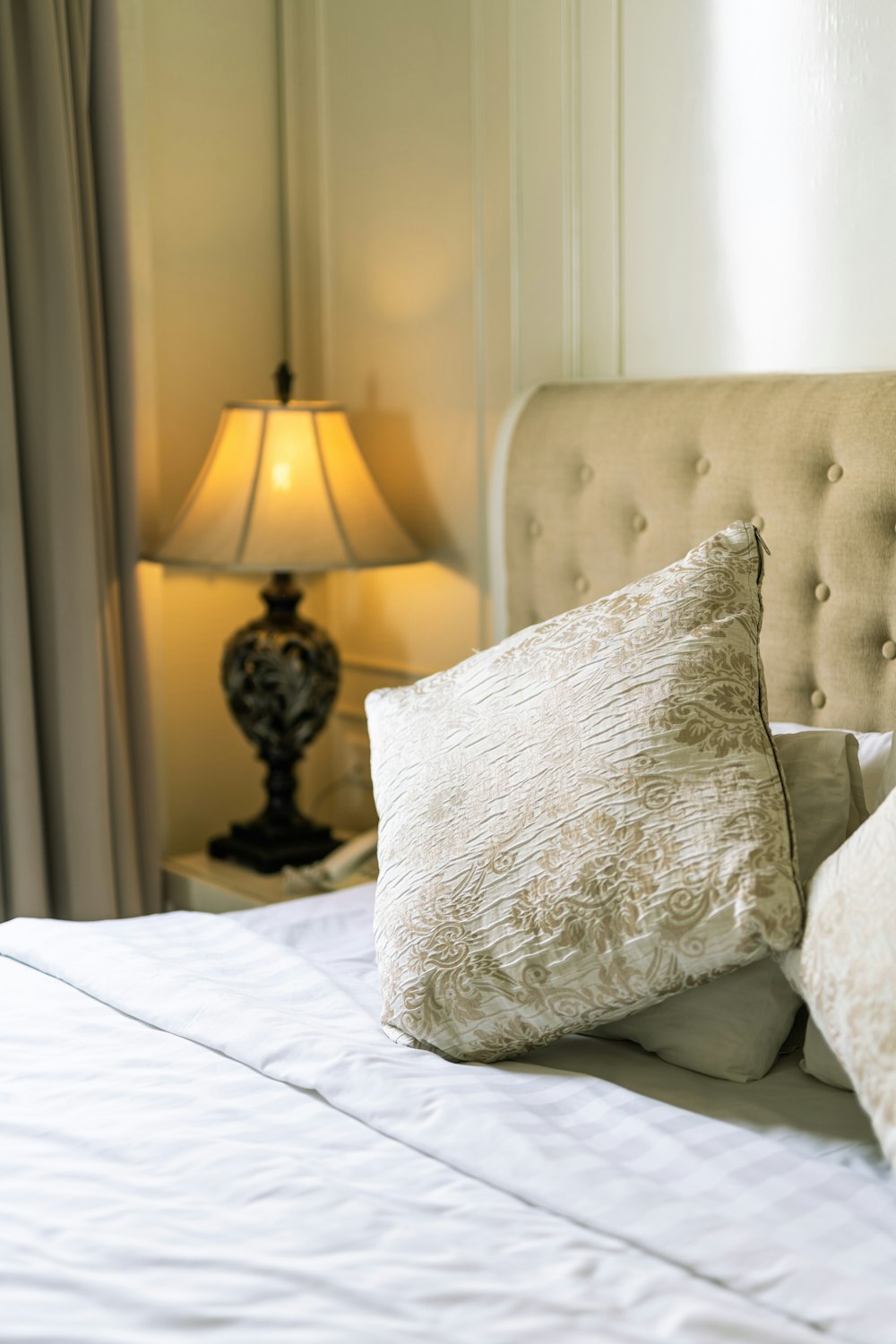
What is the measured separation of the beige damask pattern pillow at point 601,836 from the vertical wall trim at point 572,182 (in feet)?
3.40

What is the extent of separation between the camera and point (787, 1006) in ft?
4.59

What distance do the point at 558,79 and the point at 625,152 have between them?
8.8 inches

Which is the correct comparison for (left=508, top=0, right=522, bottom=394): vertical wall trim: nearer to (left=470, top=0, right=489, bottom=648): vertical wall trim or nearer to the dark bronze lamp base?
(left=470, top=0, right=489, bottom=648): vertical wall trim

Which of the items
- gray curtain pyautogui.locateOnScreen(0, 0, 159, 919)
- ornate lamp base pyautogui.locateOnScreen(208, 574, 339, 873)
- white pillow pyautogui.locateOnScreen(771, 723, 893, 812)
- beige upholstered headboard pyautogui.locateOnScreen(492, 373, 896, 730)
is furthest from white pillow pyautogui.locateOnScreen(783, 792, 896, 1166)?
gray curtain pyautogui.locateOnScreen(0, 0, 159, 919)

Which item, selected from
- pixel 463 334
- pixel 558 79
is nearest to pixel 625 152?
pixel 558 79

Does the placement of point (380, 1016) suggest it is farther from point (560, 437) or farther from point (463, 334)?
point (463, 334)

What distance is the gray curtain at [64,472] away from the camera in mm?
2480

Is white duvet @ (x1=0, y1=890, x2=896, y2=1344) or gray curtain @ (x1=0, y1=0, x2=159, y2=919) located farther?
gray curtain @ (x1=0, y1=0, x2=159, y2=919)

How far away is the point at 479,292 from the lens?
2602mm

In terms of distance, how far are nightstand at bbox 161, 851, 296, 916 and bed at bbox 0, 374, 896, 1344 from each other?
1.95 ft

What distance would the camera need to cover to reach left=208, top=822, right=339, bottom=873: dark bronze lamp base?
2680 millimetres

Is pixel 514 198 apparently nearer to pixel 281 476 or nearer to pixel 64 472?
pixel 281 476

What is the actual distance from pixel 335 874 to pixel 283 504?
2.39 ft

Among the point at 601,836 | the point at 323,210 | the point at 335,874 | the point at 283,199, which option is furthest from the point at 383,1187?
the point at 283,199
